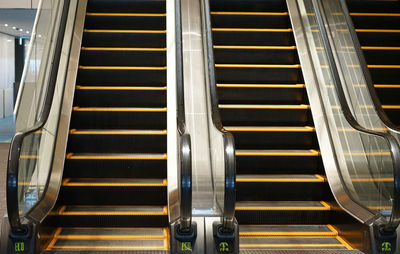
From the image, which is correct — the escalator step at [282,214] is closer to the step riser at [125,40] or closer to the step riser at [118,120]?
the step riser at [118,120]

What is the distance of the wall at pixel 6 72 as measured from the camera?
43.1ft

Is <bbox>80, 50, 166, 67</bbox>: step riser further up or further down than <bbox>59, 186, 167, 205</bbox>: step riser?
further up

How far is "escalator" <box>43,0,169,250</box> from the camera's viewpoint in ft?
14.8

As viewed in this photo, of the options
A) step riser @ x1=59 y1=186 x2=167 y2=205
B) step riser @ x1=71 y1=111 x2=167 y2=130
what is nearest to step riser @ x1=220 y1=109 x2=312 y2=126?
step riser @ x1=71 y1=111 x2=167 y2=130

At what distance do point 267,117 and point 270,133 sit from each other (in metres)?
0.30

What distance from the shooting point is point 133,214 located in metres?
4.61

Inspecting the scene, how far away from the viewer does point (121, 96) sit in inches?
225

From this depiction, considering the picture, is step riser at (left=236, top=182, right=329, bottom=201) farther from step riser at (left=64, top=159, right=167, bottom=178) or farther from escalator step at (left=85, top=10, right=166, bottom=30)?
escalator step at (left=85, top=10, right=166, bottom=30)

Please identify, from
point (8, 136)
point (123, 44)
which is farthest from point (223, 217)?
point (8, 136)

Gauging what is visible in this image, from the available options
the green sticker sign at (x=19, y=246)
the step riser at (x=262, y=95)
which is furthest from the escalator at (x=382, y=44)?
the green sticker sign at (x=19, y=246)

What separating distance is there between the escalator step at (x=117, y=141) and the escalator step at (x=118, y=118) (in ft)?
0.73

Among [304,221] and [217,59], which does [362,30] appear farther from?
[304,221]

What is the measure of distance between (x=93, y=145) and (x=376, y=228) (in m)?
2.95

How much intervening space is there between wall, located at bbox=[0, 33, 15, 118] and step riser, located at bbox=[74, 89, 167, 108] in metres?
8.31
